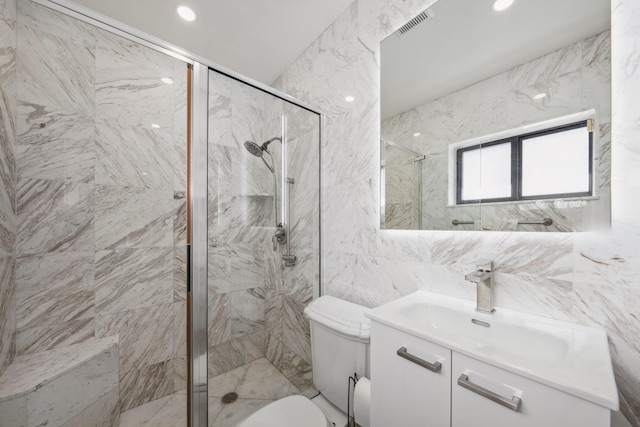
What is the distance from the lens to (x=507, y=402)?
56cm

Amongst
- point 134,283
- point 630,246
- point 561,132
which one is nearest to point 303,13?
point 561,132

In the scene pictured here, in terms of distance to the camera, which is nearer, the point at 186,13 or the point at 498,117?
the point at 498,117

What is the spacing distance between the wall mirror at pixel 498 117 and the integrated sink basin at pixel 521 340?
0.33 metres

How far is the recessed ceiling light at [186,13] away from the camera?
1.51 m

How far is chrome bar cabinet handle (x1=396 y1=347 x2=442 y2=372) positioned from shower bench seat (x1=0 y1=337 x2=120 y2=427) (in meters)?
1.60

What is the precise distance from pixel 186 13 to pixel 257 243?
5.06 ft

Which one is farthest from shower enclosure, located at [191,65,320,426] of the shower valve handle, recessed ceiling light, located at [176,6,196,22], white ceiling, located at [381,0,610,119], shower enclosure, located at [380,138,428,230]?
recessed ceiling light, located at [176,6,196,22]

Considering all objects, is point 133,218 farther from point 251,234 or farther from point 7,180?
point 251,234

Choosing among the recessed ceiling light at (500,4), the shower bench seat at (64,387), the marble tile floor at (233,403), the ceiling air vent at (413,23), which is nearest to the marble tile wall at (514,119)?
the recessed ceiling light at (500,4)

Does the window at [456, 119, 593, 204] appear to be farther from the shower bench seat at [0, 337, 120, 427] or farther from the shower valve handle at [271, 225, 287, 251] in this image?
the shower bench seat at [0, 337, 120, 427]

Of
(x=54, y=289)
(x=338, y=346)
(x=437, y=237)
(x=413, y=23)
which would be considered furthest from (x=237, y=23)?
(x=338, y=346)

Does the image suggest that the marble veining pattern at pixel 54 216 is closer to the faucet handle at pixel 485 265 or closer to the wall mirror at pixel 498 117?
the wall mirror at pixel 498 117

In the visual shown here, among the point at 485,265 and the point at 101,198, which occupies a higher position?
the point at 101,198

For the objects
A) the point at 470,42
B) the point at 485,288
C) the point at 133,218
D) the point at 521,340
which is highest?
the point at 470,42
